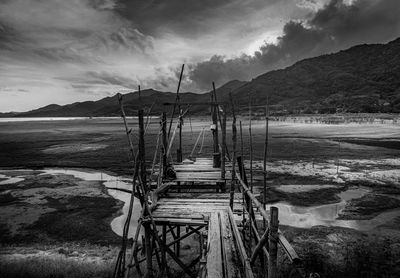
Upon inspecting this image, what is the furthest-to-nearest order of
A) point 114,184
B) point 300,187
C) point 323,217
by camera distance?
point 114,184 → point 300,187 → point 323,217

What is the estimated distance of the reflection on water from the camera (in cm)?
1333

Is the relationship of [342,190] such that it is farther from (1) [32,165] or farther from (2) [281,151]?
(1) [32,165]

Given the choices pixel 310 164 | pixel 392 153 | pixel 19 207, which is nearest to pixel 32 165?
pixel 19 207

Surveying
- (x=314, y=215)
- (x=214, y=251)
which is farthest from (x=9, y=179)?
(x=314, y=215)

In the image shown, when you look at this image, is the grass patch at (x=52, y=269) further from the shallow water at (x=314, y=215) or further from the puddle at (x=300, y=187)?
the puddle at (x=300, y=187)

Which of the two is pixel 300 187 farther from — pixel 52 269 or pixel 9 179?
pixel 9 179

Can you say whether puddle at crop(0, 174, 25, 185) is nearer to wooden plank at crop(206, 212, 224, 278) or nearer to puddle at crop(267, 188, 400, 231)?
puddle at crop(267, 188, 400, 231)

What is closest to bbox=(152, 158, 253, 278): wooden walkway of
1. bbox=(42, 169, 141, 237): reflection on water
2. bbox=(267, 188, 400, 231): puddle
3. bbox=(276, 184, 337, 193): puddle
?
bbox=(42, 169, 141, 237): reflection on water

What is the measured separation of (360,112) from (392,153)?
72.6 meters

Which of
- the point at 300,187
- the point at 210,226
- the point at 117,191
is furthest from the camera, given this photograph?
the point at 117,191

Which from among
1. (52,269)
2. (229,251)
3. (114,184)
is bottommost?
(52,269)

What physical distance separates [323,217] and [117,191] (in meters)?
14.0

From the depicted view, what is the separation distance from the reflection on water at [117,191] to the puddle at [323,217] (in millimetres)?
8172

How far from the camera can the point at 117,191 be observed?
18922mm
